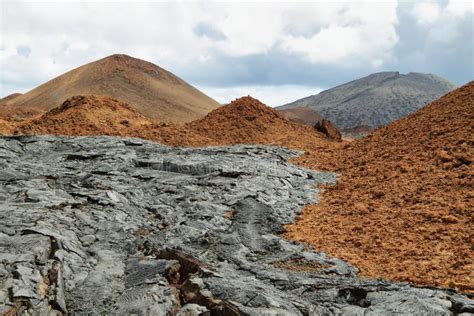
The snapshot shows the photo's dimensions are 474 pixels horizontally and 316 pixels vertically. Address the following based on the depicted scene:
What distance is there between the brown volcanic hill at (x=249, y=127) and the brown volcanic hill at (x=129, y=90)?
100.0 ft

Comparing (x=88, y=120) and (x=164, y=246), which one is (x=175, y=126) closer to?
(x=88, y=120)

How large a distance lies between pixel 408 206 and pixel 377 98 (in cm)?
13070

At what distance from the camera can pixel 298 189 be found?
11.3 meters

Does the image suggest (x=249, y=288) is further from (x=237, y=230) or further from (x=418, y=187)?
(x=418, y=187)

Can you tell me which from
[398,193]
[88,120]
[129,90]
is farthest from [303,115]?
[398,193]

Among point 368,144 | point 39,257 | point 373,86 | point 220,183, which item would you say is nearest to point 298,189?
point 220,183

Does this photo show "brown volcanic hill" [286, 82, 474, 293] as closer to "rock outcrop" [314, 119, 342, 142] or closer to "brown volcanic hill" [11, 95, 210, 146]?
"brown volcanic hill" [11, 95, 210, 146]

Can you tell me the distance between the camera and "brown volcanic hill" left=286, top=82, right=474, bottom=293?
21.6ft

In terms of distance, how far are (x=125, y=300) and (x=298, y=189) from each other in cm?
654

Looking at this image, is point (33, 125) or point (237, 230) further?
point (33, 125)

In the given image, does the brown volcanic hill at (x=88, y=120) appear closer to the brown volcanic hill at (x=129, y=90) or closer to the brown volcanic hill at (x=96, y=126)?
the brown volcanic hill at (x=96, y=126)

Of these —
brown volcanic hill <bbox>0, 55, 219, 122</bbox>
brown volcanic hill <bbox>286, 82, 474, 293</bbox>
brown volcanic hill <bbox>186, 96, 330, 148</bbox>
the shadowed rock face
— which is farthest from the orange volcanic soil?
brown volcanic hill <bbox>0, 55, 219, 122</bbox>

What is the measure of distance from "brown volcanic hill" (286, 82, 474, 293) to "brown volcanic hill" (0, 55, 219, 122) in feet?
146

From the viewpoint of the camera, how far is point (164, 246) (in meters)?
7.26
